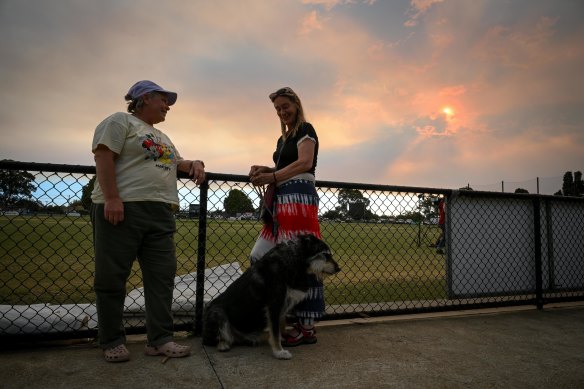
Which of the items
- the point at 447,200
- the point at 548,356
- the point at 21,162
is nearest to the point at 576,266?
the point at 447,200

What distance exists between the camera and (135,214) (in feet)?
8.82

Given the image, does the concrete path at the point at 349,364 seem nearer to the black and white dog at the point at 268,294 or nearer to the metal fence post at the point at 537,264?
the black and white dog at the point at 268,294

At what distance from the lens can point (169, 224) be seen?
291 cm

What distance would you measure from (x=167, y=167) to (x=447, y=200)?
14.4 feet

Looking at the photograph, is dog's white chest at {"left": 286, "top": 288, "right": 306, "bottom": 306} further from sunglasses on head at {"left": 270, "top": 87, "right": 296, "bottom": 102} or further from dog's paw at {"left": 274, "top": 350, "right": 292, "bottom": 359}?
sunglasses on head at {"left": 270, "top": 87, "right": 296, "bottom": 102}

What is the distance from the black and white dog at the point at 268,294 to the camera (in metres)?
2.92

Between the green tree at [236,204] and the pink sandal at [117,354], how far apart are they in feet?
6.00

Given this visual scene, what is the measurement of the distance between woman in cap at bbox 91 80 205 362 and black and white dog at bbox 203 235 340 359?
0.33m

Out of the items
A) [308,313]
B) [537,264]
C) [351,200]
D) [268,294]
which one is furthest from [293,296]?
[537,264]

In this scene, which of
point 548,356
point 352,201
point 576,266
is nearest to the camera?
point 548,356

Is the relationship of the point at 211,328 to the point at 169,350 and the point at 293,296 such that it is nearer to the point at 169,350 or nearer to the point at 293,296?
the point at 169,350

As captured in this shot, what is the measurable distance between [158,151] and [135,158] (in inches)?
7.4

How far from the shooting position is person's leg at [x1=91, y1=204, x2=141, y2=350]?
259 centimetres

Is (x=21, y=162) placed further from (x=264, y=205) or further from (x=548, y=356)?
(x=548, y=356)
